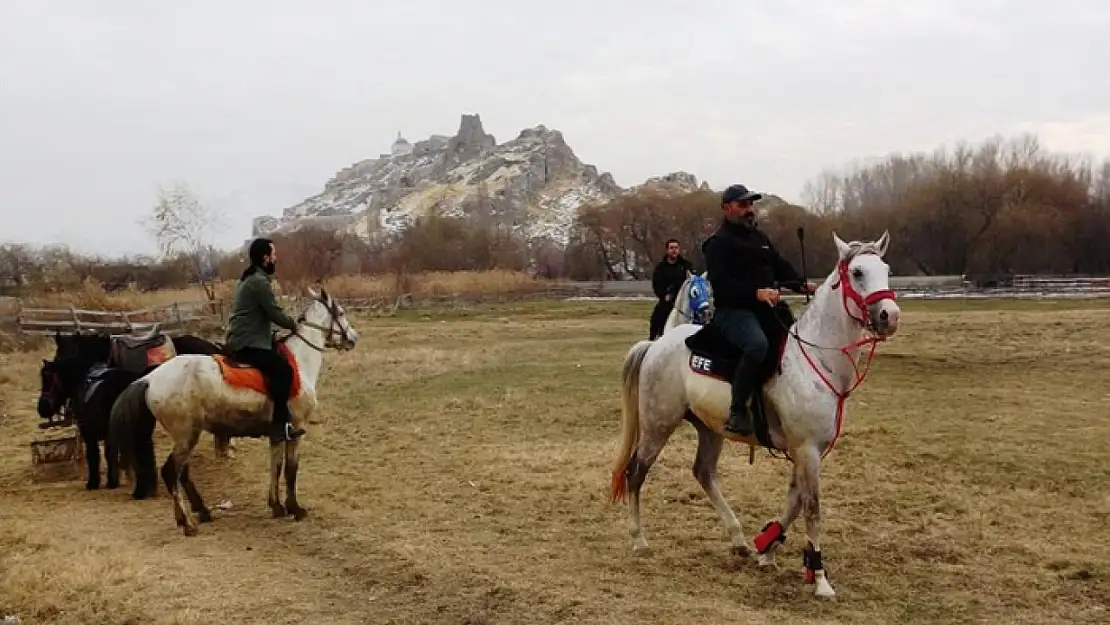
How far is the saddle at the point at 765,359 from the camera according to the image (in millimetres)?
6129

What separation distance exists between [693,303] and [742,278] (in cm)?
388

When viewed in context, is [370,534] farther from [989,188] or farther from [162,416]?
[989,188]

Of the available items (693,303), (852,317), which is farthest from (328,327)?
(852,317)

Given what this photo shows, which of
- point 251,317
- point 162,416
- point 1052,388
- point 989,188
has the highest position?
point 989,188

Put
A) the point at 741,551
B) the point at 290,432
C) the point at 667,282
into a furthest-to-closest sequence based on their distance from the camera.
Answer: the point at 667,282 < the point at 290,432 < the point at 741,551

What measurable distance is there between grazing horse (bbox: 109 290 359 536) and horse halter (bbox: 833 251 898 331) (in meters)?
5.22

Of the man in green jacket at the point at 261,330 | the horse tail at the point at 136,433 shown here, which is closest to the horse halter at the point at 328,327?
the man in green jacket at the point at 261,330

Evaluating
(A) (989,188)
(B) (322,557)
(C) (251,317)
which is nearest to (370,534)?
(B) (322,557)

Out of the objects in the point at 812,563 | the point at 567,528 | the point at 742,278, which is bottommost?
the point at 567,528

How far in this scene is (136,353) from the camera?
10.2 metres

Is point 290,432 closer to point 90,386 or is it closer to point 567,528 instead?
point 567,528

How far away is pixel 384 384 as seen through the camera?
1762 centimetres

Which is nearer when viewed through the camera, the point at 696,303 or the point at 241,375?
the point at 241,375

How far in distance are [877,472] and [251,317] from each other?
670 cm
